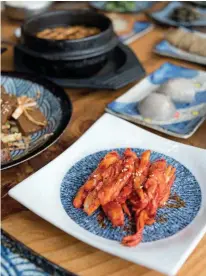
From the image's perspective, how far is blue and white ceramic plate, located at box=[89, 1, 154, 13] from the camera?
1.83 m

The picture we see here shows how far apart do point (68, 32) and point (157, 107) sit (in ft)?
1.52

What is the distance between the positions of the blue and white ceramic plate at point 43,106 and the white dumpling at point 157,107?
0.19 m

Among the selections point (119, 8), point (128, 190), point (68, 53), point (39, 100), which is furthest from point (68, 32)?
point (128, 190)

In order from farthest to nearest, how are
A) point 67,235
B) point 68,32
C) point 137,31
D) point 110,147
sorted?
point 137,31, point 68,32, point 110,147, point 67,235

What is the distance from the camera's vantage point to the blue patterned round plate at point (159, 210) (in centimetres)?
75

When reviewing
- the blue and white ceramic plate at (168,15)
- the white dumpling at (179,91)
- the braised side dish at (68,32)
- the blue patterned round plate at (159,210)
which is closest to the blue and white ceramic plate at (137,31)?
the blue and white ceramic plate at (168,15)

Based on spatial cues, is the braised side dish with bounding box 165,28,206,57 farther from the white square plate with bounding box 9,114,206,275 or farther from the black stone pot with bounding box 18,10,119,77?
the white square plate with bounding box 9,114,206,275

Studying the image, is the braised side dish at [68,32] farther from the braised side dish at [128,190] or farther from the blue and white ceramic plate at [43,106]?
the braised side dish at [128,190]

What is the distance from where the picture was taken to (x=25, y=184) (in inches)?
32.9

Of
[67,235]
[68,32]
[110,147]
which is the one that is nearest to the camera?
[67,235]

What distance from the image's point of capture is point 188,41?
1442mm

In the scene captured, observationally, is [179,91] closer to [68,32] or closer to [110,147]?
[110,147]

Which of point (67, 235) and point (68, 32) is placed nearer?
point (67, 235)

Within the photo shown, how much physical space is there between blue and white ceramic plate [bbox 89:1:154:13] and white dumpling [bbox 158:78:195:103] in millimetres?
738
